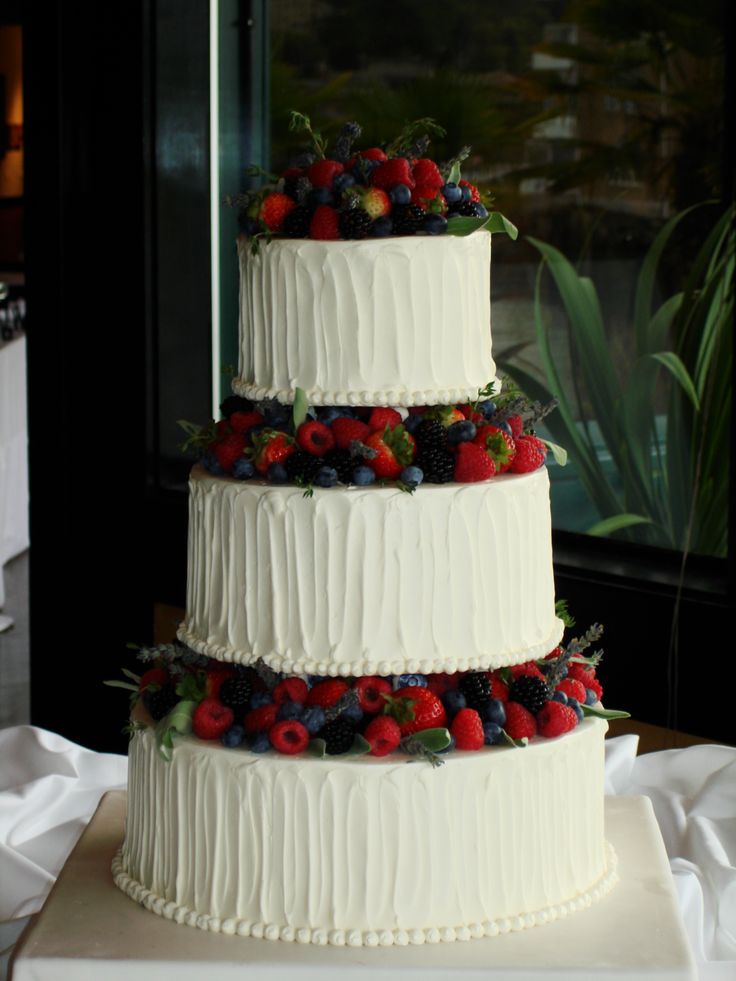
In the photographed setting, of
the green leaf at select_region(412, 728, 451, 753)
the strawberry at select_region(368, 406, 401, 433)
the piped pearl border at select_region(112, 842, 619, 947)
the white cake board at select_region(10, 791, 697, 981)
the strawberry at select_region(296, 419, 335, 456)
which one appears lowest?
the white cake board at select_region(10, 791, 697, 981)

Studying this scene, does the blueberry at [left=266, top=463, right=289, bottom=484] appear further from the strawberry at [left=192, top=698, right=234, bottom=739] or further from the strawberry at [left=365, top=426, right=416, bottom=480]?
the strawberry at [left=192, top=698, right=234, bottom=739]

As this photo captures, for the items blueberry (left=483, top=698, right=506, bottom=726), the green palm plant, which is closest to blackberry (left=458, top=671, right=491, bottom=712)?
blueberry (left=483, top=698, right=506, bottom=726)

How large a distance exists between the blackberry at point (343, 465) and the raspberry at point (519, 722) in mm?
370

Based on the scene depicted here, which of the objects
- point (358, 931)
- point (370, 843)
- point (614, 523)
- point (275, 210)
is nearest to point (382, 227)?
point (275, 210)

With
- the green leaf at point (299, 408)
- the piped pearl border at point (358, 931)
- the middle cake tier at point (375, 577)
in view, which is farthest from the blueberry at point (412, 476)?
the piped pearl border at point (358, 931)

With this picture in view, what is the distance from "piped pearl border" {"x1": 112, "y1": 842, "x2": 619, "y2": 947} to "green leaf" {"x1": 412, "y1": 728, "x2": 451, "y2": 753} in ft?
0.79

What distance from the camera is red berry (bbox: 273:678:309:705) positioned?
1.88 metres

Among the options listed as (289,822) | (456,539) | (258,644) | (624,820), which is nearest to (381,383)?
(456,539)

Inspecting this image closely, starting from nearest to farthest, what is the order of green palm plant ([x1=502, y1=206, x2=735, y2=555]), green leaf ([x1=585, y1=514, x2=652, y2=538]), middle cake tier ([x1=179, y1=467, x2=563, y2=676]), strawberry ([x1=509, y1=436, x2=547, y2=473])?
middle cake tier ([x1=179, y1=467, x2=563, y2=676]), strawberry ([x1=509, y1=436, x2=547, y2=473]), green palm plant ([x1=502, y1=206, x2=735, y2=555]), green leaf ([x1=585, y1=514, x2=652, y2=538])

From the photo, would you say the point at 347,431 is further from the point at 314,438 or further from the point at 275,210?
the point at 275,210

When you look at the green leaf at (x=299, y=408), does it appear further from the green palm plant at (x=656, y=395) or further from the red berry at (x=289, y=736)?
the green palm plant at (x=656, y=395)

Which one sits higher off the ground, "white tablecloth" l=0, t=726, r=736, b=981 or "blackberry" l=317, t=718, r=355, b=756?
"blackberry" l=317, t=718, r=355, b=756

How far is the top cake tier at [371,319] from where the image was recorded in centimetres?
193

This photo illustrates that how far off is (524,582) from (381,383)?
1.08 feet
